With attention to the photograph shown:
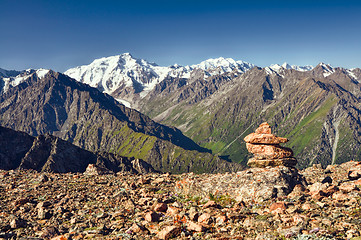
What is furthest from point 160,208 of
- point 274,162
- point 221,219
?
point 274,162

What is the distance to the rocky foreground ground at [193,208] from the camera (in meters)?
19.0

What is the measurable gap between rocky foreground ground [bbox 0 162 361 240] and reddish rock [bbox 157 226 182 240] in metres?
0.07

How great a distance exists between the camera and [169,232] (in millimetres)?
19453

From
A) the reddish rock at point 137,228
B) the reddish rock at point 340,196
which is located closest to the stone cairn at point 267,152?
the reddish rock at point 340,196

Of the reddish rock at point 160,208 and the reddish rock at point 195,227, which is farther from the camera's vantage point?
the reddish rock at point 160,208

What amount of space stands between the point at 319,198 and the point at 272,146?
46.4 ft

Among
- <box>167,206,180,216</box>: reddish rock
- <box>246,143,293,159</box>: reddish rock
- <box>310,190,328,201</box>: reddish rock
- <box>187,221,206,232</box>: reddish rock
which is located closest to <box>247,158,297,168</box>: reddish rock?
<box>246,143,293,159</box>: reddish rock

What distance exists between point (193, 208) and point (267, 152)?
58.0ft

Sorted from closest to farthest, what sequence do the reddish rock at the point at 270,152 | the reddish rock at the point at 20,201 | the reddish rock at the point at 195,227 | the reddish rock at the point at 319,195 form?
the reddish rock at the point at 195,227 → the reddish rock at the point at 319,195 → the reddish rock at the point at 20,201 → the reddish rock at the point at 270,152

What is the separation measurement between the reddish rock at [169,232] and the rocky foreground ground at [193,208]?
67 millimetres

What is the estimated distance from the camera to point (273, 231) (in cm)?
1809

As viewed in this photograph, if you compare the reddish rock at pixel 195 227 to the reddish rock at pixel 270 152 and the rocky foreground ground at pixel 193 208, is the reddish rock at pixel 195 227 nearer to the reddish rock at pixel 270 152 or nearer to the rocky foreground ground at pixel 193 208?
the rocky foreground ground at pixel 193 208

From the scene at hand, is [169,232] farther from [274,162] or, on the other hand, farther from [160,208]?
[274,162]

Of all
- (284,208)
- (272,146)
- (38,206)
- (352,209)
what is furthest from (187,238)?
(272,146)
